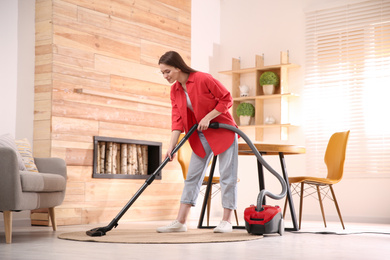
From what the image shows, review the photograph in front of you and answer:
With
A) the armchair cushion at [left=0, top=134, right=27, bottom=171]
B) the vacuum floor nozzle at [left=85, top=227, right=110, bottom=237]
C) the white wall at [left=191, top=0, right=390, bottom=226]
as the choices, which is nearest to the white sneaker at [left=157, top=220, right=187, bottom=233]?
the vacuum floor nozzle at [left=85, top=227, right=110, bottom=237]

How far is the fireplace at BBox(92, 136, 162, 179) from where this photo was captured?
16.8ft

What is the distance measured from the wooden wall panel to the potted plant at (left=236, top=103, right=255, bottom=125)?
3.22 ft

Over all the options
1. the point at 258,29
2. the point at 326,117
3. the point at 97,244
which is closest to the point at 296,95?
the point at 326,117

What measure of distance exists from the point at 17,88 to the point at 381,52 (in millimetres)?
3654

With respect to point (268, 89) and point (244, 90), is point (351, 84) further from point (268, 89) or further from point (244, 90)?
point (244, 90)

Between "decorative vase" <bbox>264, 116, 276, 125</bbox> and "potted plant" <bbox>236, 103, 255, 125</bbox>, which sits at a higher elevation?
"potted plant" <bbox>236, 103, 255, 125</bbox>

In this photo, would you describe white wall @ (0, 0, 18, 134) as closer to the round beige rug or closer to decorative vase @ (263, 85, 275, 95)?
the round beige rug

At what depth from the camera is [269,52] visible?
21.1 feet

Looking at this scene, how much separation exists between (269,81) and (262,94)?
26cm

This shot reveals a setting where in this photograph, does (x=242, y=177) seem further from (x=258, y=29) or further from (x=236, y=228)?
(x=236, y=228)

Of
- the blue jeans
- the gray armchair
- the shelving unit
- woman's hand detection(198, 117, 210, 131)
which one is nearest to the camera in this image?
the gray armchair

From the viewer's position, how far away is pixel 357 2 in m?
5.82

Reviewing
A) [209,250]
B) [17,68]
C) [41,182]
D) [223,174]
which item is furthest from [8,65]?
[209,250]

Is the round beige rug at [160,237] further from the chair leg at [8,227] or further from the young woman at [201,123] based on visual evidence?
the chair leg at [8,227]
